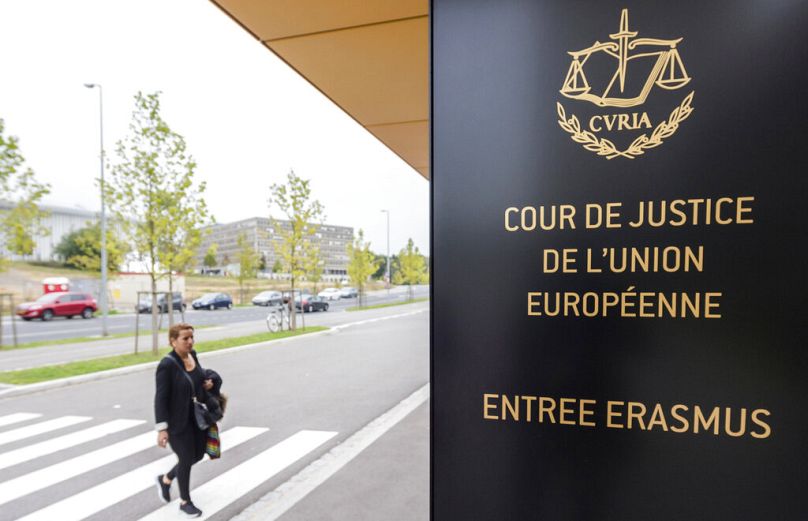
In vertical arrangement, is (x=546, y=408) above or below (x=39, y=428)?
above

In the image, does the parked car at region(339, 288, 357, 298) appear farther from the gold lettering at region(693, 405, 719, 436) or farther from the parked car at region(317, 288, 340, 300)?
the gold lettering at region(693, 405, 719, 436)

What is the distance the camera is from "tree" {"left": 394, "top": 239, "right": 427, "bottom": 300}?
37.6 m

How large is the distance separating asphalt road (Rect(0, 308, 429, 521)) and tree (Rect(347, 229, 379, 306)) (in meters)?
17.5

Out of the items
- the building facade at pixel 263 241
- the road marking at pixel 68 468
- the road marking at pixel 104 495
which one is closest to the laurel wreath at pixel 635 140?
the road marking at pixel 104 495

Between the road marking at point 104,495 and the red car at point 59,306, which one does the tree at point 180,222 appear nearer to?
the road marking at point 104,495

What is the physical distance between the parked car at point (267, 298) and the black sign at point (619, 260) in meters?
21.6

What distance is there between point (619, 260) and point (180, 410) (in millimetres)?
4056

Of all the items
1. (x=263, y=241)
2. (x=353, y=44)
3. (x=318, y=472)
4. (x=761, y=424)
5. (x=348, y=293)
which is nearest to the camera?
(x=761, y=424)

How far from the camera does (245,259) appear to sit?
66.3 feet

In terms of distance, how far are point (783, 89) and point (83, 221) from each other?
53.4ft

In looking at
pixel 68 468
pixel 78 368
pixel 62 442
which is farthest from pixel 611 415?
pixel 78 368

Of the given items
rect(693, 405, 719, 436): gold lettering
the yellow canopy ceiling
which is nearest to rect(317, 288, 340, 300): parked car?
the yellow canopy ceiling

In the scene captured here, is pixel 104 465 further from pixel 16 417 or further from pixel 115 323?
pixel 115 323

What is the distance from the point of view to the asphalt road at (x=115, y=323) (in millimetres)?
17797
